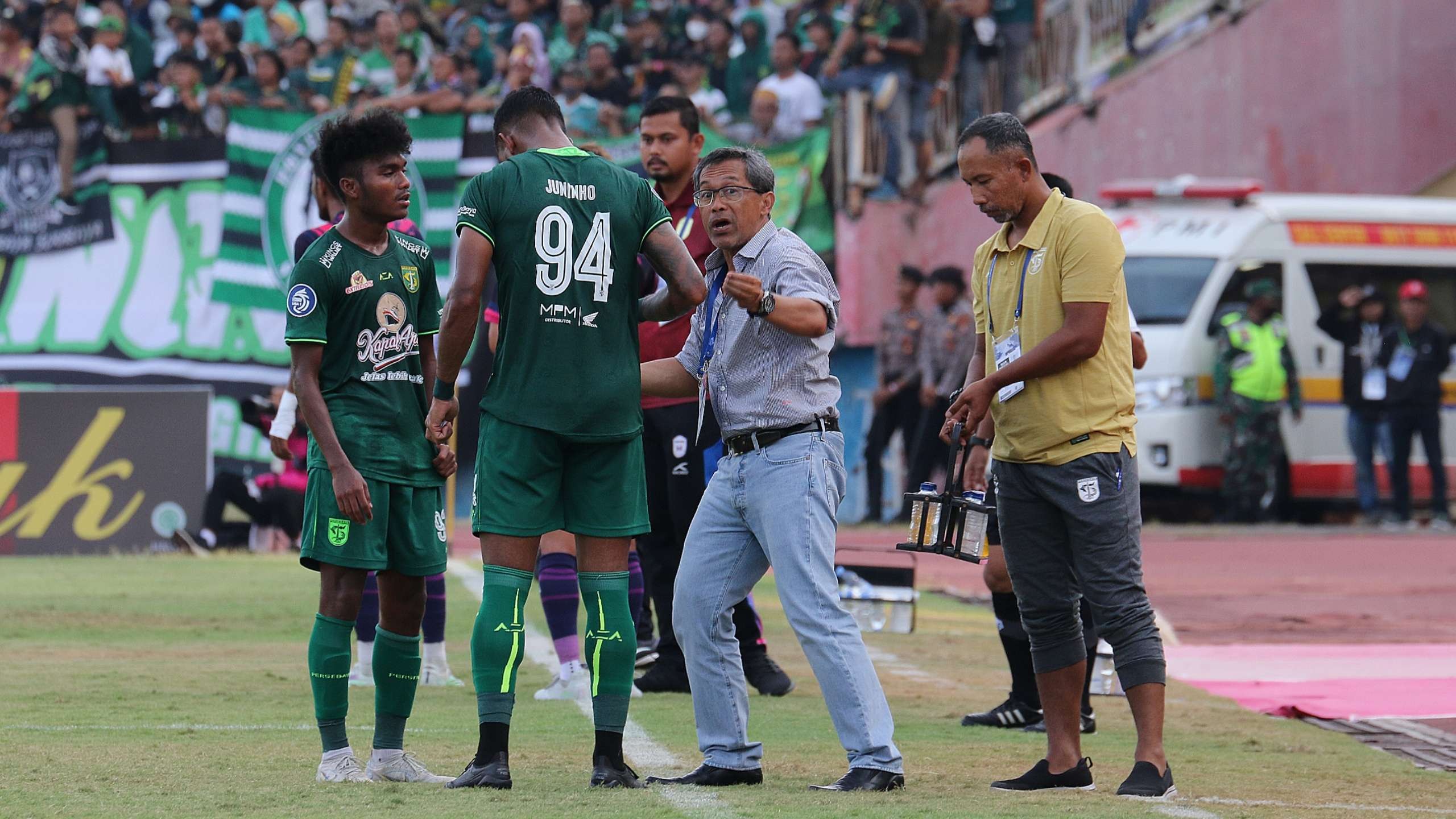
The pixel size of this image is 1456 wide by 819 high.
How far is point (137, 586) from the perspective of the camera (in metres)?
13.2

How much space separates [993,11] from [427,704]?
1631 centimetres

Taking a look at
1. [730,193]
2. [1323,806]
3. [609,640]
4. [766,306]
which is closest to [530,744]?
[609,640]

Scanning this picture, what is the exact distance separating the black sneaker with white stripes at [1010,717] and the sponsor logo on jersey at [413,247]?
2.88 meters

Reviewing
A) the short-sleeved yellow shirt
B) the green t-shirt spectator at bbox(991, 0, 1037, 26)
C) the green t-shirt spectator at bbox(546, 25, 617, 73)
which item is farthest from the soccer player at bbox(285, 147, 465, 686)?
the green t-shirt spectator at bbox(991, 0, 1037, 26)

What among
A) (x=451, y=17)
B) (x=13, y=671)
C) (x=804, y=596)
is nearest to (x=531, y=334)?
(x=804, y=596)

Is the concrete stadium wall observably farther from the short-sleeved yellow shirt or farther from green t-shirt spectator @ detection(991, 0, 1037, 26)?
the short-sleeved yellow shirt

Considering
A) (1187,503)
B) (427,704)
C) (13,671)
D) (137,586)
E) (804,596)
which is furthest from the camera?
(1187,503)

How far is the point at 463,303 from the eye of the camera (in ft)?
18.4

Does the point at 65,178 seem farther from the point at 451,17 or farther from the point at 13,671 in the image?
the point at 13,671

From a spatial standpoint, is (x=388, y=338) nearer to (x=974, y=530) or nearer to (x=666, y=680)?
(x=974, y=530)

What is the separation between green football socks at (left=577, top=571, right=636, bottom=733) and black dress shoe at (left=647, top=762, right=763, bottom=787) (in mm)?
227

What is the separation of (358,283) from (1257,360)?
14277mm

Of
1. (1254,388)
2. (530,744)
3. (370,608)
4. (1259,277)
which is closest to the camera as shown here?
(530,744)

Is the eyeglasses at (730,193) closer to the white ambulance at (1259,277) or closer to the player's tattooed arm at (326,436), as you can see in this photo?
the player's tattooed arm at (326,436)
